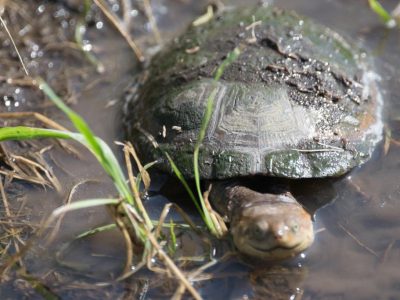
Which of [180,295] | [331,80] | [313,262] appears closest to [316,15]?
[331,80]

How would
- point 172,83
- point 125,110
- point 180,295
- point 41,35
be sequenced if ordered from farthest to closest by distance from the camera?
point 41,35, point 125,110, point 172,83, point 180,295

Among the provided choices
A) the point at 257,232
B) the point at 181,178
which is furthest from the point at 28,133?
the point at 257,232

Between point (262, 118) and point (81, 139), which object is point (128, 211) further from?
point (262, 118)

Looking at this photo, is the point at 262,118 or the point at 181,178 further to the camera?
the point at 262,118

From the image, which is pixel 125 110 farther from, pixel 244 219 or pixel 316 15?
pixel 316 15

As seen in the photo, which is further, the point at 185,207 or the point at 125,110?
the point at 125,110

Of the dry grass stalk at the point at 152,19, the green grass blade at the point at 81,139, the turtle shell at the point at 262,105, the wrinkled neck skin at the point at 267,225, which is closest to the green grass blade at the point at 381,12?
the turtle shell at the point at 262,105

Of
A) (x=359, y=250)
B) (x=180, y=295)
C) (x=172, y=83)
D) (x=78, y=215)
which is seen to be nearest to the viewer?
(x=180, y=295)
